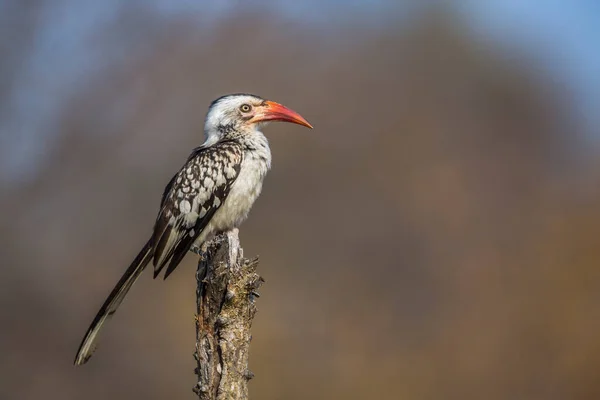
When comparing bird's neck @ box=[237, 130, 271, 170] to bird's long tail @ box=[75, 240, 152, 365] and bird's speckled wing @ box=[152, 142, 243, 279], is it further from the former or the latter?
bird's long tail @ box=[75, 240, 152, 365]

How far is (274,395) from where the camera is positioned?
10.2m

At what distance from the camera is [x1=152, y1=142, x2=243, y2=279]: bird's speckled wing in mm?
5172

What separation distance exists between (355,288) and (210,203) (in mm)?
7209

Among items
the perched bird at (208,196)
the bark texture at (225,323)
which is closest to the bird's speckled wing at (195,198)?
the perched bird at (208,196)

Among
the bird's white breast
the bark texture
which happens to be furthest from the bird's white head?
the bark texture

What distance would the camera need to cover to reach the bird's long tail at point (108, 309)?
4477 millimetres

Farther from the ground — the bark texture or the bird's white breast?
the bird's white breast

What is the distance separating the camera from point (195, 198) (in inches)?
207

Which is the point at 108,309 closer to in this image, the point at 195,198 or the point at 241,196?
the point at 195,198

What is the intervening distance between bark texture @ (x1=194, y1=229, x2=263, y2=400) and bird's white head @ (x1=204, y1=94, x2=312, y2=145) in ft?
5.69

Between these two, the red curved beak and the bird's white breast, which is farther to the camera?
the red curved beak

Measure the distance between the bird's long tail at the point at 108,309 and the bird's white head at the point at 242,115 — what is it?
1.35 metres

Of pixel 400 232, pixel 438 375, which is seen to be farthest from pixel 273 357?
pixel 400 232

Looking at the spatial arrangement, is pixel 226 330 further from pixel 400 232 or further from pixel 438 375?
pixel 400 232
